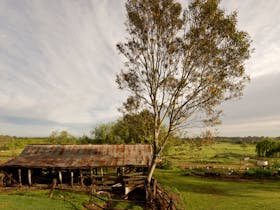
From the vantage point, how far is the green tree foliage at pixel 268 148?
66812 mm

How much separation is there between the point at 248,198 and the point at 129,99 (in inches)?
625

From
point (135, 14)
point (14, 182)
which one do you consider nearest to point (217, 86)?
point (135, 14)

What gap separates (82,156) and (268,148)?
59.7 metres

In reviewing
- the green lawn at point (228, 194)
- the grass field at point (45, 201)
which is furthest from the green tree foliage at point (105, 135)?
the grass field at point (45, 201)

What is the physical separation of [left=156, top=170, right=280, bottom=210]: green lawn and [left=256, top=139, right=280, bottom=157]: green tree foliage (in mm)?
36794

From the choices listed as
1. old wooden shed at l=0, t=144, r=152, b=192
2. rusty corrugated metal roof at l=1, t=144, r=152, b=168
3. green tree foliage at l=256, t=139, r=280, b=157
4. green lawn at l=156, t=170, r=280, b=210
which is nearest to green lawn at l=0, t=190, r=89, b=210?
old wooden shed at l=0, t=144, r=152, b=192

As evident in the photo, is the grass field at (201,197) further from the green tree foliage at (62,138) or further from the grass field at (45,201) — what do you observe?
the green tree foliage at (62,138)

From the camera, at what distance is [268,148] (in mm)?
68188

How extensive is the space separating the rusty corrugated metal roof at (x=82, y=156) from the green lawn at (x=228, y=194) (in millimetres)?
5629

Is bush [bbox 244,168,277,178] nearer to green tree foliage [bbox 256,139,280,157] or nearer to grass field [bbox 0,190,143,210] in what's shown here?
grass field [bbox 0,190,143,210]

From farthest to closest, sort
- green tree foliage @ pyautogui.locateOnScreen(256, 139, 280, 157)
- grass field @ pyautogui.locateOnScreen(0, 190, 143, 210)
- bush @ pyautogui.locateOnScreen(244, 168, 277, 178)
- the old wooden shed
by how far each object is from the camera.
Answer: green tree foliage @ pyautogui.locateOnScreen(256, 139, 280, 157) < bush @ pyautogui.locateOnScreen(244, 168, 277, 178) < the old wooden shed < grass field @ pyautogui.locateOnScreen(0, 190, 143, 210)

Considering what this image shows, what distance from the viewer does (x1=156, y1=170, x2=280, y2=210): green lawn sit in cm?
2180

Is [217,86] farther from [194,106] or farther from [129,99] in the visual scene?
[129,99]

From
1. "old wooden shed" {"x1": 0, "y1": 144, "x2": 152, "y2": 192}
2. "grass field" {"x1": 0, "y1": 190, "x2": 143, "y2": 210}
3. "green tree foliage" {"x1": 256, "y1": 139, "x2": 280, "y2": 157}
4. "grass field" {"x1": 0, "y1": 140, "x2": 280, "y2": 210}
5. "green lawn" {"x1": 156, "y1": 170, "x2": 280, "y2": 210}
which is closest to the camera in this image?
"grass field" {"x1": 0, "y1": 190, "x2": 143, "y2": 210}
